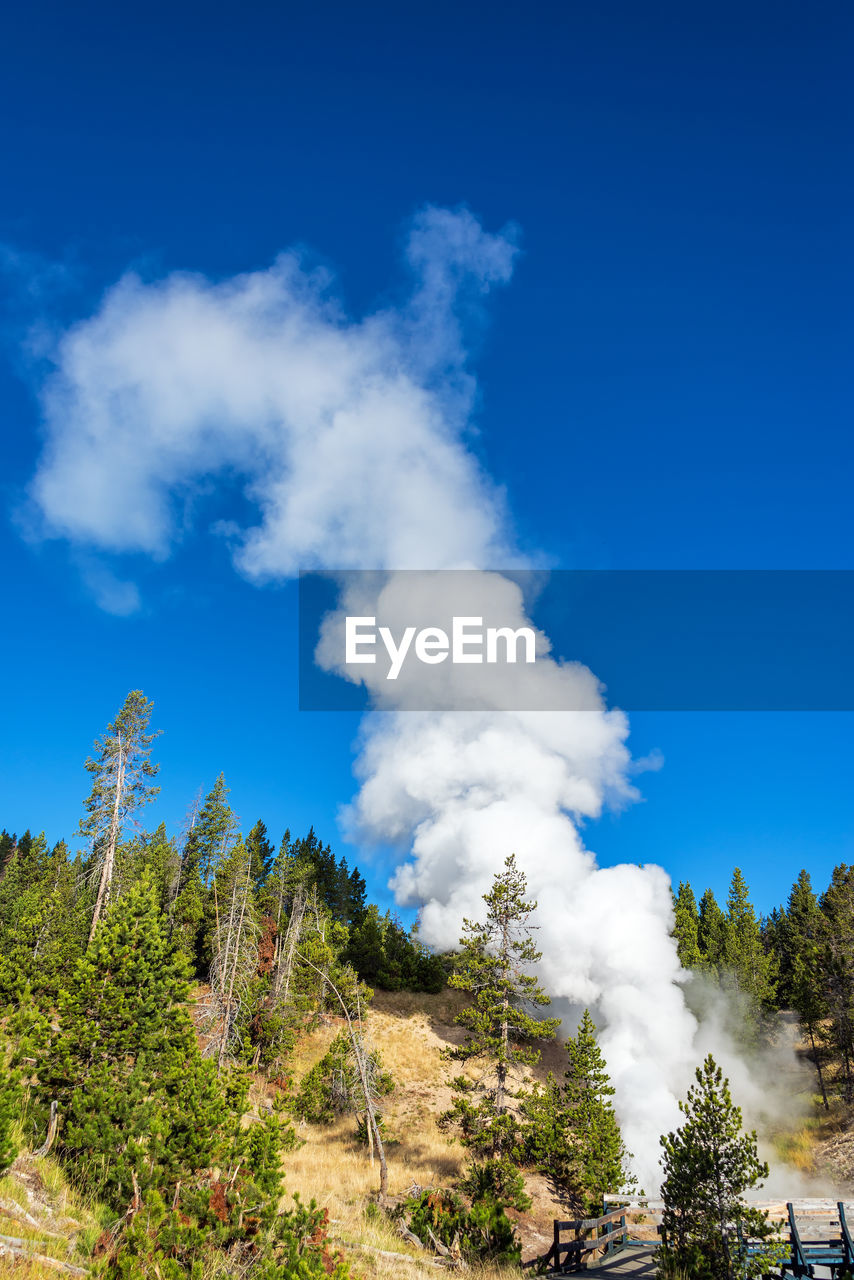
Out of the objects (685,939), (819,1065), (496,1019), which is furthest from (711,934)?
(496,1019)

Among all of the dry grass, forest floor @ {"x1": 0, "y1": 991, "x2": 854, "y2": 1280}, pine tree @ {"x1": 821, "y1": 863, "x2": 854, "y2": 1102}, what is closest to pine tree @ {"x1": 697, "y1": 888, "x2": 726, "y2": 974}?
pine tree @ {"x1": 821, "y1": 863, "x2": 854, "y2": 1102}

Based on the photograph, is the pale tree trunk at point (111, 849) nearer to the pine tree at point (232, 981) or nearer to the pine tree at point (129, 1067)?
the pine tree at point (232, 981)

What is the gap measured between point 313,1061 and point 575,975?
1801cm

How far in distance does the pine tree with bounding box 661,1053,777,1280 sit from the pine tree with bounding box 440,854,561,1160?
14238mm

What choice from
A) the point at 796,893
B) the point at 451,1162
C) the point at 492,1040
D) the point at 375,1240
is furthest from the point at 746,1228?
the point at 796,893

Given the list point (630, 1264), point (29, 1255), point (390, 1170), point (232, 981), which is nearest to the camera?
point (29, 1255)

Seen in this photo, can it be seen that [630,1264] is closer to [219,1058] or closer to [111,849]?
[219,1058]

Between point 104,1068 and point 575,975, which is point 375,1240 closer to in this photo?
point 104,1068

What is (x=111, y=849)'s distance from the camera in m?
32.5

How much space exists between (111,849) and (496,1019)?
63.5ft

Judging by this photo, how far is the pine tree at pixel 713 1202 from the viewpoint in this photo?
12539mm

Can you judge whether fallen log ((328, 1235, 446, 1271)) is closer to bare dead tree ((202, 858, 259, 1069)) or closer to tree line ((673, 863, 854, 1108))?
bare dead tree ((202, 858, 259, 1069))

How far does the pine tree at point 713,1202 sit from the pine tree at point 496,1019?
14238 mm

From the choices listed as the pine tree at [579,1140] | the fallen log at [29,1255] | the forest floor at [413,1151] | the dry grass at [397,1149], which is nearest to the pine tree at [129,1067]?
the fallen log at [29,1255]
